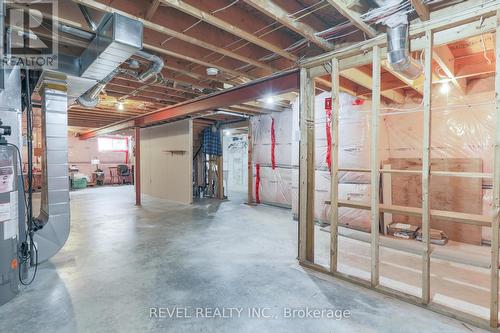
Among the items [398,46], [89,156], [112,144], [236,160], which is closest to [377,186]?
[398,46]

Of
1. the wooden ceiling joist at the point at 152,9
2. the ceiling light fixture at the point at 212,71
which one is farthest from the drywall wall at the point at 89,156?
the wooden ceiling joist at the point at 152,9

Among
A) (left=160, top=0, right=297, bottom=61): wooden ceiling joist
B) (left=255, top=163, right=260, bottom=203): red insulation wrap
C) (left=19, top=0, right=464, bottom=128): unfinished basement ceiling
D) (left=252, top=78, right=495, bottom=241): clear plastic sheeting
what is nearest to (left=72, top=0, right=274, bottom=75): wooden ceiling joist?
(left=19, top=0, right=464, bottom=128): unfinished basement ceiling

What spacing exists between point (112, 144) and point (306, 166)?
11.9 metres

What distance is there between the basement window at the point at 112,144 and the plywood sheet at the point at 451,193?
12022 millimetres

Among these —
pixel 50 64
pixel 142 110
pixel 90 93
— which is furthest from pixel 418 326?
pixel 142 110

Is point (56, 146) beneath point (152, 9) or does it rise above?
beneath

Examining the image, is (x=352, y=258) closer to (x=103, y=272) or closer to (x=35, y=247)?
(x=103, y=272)

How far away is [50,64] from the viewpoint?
9.12 ft

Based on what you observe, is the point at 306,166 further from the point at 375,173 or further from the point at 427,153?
the point at 427,153

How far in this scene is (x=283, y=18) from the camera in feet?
7.26

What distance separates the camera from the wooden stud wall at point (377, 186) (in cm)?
189

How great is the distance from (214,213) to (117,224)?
190 centimetres

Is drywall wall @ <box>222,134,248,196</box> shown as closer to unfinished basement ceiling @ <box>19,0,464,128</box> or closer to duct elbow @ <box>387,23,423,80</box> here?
unfinished basement ceiling @ <box>19,0,464,128</box>

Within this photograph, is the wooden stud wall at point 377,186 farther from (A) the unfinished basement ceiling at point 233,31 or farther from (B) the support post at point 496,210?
(A) the unfinished basement ceiling at point 233,31
